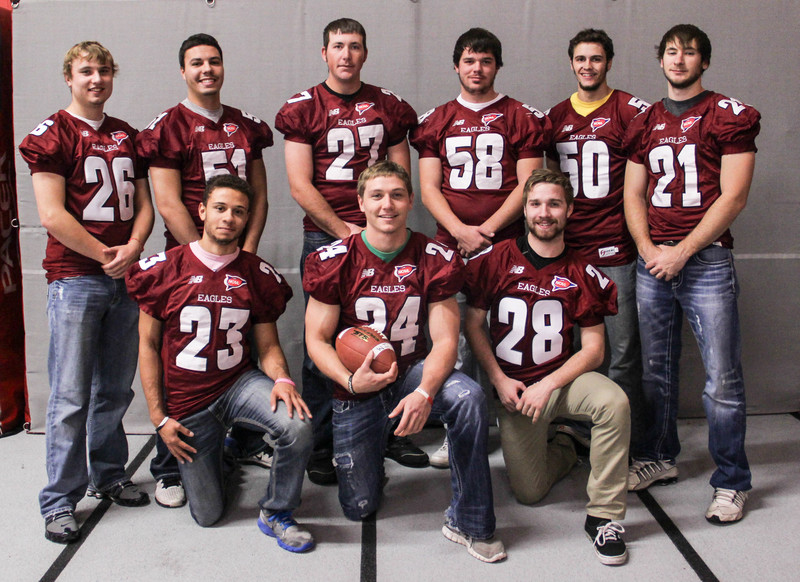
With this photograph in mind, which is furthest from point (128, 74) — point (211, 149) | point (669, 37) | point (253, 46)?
point (669, 37)

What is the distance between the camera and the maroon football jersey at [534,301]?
9.30 feet

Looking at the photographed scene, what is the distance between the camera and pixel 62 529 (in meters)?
2.69

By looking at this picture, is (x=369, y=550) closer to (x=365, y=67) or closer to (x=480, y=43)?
(x=480, y=43)

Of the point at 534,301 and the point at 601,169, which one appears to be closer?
the point at 534,301

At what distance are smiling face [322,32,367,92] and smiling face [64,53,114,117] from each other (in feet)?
2.82

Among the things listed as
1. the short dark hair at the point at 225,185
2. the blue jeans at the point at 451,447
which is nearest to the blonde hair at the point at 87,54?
the short dark hair at the point at 225,185

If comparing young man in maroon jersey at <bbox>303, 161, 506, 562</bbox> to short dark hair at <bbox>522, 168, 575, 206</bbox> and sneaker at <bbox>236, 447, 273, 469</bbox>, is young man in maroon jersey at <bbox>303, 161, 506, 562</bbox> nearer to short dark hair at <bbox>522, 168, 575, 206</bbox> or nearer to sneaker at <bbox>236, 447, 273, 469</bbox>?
short dark hair at <bbox>522, 168, 575, 206</bbox>

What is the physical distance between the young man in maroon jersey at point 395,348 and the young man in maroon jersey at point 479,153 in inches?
15.2

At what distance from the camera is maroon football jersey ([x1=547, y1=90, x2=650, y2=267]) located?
315 cm

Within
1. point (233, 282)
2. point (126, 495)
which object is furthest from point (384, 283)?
point (126, 495)

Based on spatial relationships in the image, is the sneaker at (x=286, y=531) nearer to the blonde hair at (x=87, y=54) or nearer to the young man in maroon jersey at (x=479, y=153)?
the young man in maroon jersey at (x=479, y=153)

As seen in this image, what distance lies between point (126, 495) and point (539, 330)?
1.76m

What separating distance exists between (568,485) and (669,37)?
1.83 m

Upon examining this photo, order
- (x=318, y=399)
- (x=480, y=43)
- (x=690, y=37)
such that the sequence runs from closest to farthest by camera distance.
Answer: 1. (x=690, y=37)
2. (x=480, y=43)
3. (x=318, y=399)
